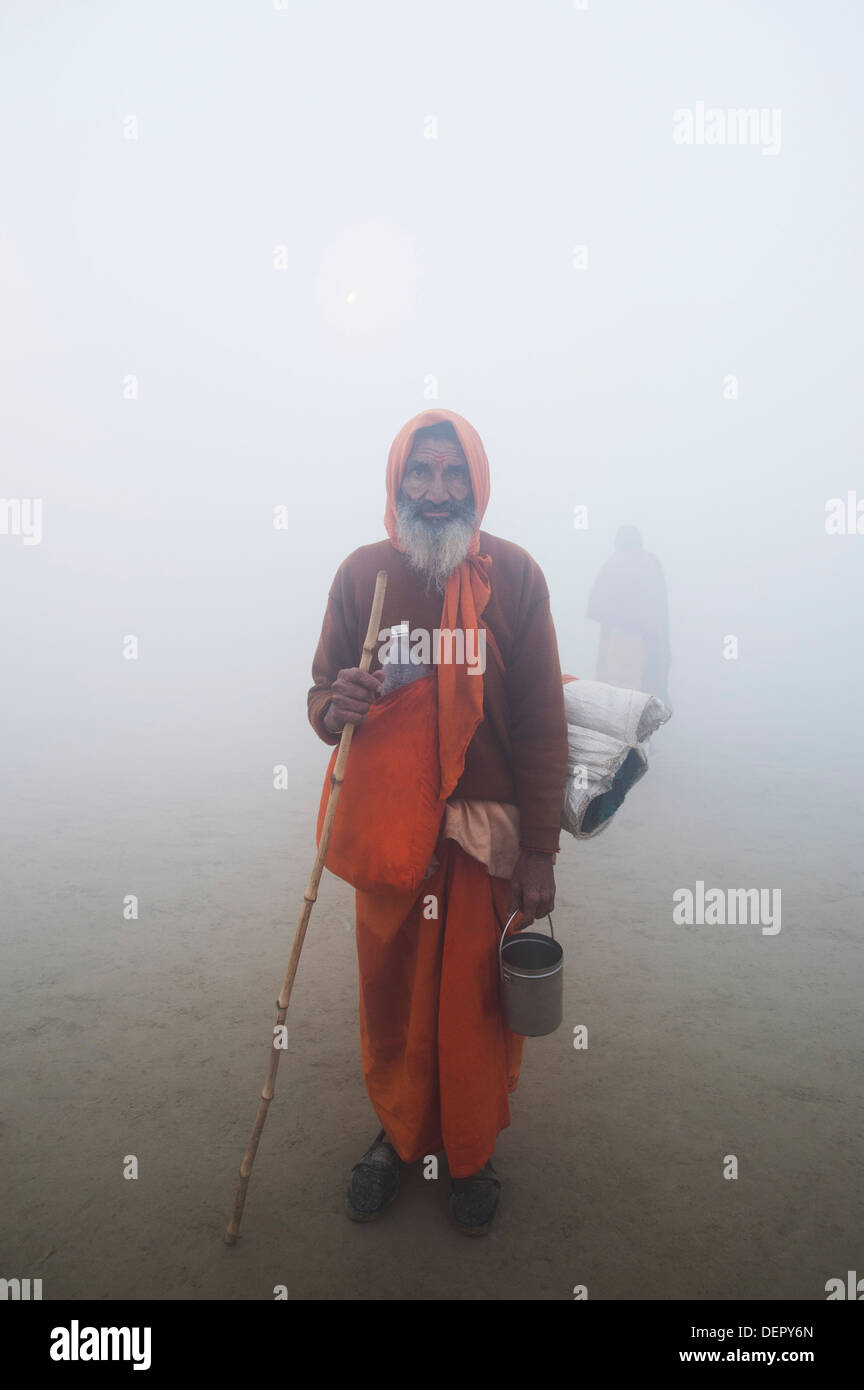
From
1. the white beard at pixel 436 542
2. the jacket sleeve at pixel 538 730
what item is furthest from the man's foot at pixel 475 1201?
Answer: the white beard at pixel 436 542

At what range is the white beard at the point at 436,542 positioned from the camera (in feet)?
7.36

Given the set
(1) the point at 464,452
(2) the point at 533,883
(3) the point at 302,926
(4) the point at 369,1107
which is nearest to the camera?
(3) the point at 302,926

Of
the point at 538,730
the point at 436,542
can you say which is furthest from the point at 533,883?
the point at 436,542

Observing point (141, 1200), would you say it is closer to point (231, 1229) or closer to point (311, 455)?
point (231, 1229)

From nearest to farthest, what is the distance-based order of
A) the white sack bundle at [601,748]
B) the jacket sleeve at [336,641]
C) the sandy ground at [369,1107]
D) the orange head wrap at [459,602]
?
1. the sandy ground at [369,1107]
2. the orange head wrap at [459,602]
3. the white sack bundle at [601,748]
4. the jacket sleeve at [336,641]

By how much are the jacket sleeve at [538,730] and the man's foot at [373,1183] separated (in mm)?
1060

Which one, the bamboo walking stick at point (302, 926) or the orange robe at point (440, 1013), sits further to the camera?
the orange robe at point (440, 1013)

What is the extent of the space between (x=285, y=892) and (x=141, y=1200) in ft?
7.56

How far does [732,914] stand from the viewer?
4.26 m

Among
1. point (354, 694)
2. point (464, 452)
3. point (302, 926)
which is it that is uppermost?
point (464, 452)

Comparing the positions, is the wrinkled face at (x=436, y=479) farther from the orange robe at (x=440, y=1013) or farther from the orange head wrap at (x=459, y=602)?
the orange robe at (x=440, y=1013)

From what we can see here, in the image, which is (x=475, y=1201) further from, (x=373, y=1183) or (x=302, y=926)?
(x=302, y=926)

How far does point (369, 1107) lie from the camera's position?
2686 millimetres

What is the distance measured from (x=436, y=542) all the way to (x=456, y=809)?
0.81 m
